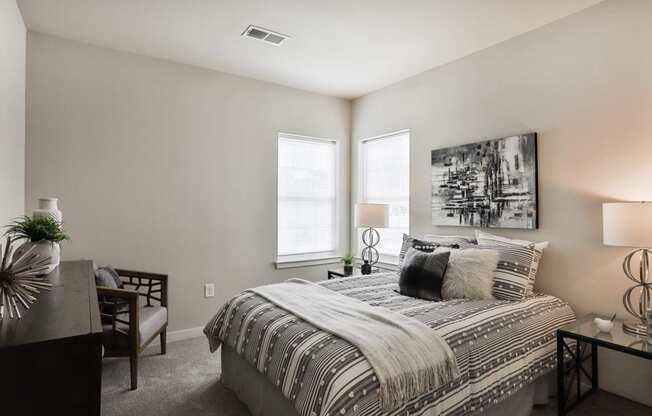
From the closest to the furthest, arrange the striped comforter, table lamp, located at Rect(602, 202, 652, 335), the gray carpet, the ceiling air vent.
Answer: the striped comforter → table lamp, located at Rect(602, 202, 652, 335) → the gray carpet → the ceiling air vent

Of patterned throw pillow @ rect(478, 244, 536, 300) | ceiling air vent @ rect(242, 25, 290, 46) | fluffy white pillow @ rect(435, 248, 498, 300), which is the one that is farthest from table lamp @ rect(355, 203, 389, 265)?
A: ceiling air vent @ rect(242, 25, 290, 46)

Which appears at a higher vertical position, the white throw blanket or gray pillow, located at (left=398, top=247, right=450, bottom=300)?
gray pillow, located at (left=398, top=247, right=450, bottom=300)

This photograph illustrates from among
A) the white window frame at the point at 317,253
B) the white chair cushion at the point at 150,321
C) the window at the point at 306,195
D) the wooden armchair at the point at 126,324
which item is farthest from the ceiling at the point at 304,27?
the white chair cushion at the point at 150,321

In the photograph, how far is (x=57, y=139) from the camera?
2.97 metres

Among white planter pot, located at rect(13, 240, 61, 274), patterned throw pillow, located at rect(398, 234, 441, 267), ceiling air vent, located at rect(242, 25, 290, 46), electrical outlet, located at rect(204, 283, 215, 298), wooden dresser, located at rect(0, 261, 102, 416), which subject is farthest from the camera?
electrical outlet, located at rect(204, 283, 215, 298)

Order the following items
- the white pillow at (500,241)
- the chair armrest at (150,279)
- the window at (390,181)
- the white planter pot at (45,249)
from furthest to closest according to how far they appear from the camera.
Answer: the window at (390,181) < the chair armrest at (150,279) < the white pillow at (500,241) < the white planter pot at (45,249)

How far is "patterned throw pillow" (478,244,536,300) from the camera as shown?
8.27ft

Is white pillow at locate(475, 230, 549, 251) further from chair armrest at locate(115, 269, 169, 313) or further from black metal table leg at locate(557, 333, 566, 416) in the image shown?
chair armrest at locate(115, 269, 169, 313)

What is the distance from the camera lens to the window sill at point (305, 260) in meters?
4.10

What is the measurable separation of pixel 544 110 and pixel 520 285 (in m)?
1.36

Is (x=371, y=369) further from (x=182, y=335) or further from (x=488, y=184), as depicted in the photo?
(x=182, y=335)

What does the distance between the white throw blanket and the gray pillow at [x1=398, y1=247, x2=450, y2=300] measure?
0.49m

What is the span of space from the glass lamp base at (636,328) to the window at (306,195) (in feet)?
9.66

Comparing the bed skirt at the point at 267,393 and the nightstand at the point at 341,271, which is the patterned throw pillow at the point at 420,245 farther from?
the bed skirt at the point at 267,393
